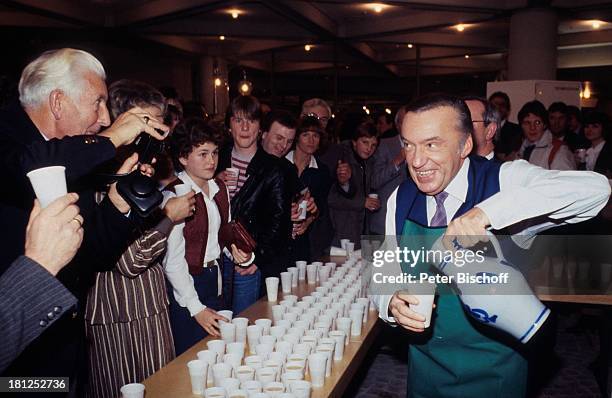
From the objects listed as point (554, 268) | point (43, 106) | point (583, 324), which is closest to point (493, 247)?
point (43, 106)

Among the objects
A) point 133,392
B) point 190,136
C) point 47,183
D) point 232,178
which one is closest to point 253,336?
point 133,392

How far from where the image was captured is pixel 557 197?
1.58 meters

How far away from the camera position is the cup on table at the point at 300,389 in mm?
1590

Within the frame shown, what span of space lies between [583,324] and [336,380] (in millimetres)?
4042

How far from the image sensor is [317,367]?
1.82 metres

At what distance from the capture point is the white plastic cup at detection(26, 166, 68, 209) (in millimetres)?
1233

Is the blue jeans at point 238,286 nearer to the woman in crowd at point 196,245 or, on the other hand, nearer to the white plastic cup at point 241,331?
the woman in crowd at point 196,245

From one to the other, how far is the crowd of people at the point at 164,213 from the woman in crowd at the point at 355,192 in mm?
477

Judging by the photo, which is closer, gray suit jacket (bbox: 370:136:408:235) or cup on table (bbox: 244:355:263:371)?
cup on table (bbox: 244:355:263:371)

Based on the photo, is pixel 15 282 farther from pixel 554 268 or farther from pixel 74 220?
pixel 554 268

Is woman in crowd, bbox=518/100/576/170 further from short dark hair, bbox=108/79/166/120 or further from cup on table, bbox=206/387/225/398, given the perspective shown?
cup on table, bbox=206/387/225/398

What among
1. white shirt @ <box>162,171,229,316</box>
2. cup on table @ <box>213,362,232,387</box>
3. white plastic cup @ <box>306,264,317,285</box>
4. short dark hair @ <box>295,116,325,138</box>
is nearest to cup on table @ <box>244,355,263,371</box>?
cup on table @ <box>213,362,232,387</box>

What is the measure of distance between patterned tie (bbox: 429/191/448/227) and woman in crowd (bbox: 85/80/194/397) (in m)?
1.19

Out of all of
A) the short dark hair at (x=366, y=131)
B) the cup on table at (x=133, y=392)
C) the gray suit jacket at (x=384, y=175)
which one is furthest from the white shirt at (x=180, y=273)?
the short dark hair at (x=366, y=131)
